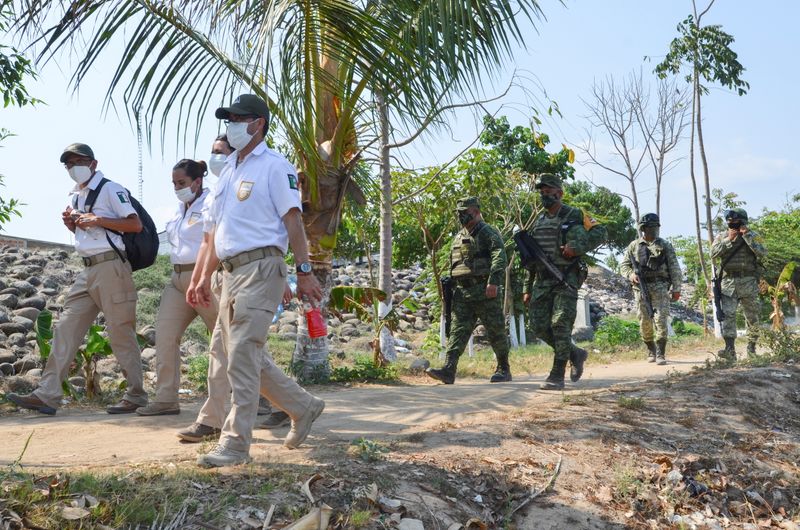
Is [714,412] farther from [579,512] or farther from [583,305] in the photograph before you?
[583,305]

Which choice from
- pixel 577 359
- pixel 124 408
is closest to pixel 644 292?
pixel 577 359

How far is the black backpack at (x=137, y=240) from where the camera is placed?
20.1 feet

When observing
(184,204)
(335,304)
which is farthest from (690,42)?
(184,204)

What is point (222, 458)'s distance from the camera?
404 centimetres

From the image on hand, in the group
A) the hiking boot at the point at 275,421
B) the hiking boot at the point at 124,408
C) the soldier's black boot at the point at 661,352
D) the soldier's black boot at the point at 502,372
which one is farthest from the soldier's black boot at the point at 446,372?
the soldier's black boot at the point at 661,352

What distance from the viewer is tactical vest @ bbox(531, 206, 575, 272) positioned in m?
7.73

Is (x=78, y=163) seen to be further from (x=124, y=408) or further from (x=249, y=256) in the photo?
(x=249, y=256)

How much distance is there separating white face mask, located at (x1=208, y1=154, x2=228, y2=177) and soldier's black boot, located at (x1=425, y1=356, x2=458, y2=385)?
3.44 meters

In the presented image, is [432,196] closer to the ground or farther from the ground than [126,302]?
farther from the ground

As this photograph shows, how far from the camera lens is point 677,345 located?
13.8 m

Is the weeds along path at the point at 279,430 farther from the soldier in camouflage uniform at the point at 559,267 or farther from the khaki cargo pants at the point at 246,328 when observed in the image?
the soldier in camouflage uniform at the point at 559,267

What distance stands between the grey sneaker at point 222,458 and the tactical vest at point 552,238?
172 inches

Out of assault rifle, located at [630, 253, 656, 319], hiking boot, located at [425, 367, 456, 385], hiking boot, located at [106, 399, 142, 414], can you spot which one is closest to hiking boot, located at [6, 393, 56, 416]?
hiking boot, located at [106, 399, 142, 414]

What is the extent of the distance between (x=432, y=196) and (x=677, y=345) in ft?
16.0
